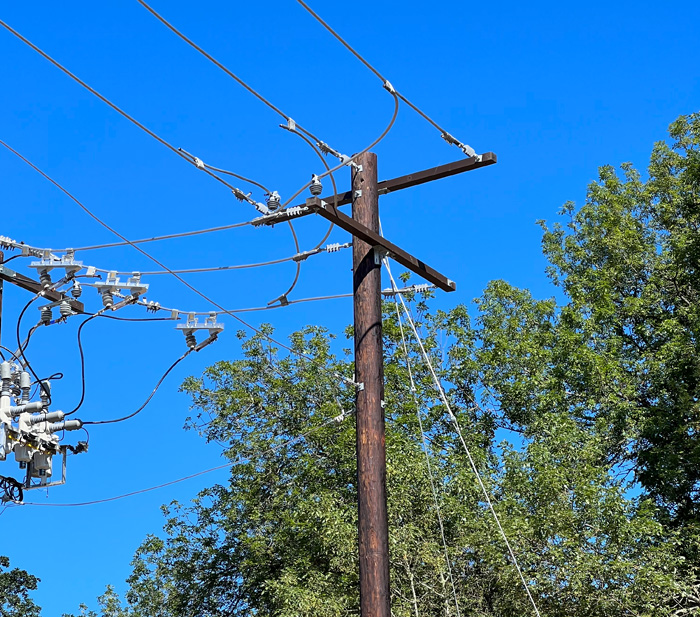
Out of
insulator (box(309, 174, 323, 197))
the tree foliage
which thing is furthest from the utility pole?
the tree foliage

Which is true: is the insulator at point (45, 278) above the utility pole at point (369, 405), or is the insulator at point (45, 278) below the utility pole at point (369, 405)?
above

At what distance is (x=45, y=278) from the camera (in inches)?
415

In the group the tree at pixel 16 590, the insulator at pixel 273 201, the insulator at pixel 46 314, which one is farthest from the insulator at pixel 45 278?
the tree at pixel 16 590

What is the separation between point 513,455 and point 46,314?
42.2ft

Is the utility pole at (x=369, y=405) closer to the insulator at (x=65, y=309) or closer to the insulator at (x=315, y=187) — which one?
the insulator at (x=315, y=187)

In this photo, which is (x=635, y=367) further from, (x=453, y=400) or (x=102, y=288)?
(x=102, y=288)

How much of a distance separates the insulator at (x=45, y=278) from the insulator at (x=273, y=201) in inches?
107

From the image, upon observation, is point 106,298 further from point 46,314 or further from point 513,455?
point 513,455

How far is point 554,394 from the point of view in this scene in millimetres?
24500

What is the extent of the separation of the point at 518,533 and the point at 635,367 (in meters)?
7.32

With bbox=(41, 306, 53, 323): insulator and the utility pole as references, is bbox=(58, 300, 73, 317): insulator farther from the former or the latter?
the utility pole

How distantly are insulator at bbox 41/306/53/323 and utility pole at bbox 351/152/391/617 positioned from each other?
3.35m

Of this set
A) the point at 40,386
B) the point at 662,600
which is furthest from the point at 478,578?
the point at 40,386

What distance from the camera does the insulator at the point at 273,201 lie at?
916 cm
